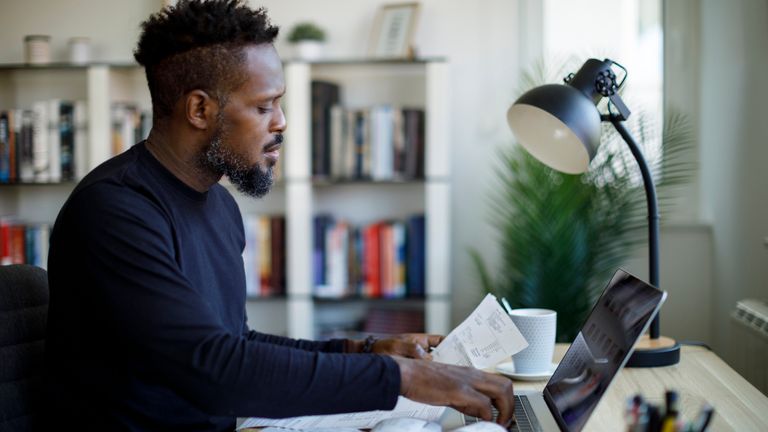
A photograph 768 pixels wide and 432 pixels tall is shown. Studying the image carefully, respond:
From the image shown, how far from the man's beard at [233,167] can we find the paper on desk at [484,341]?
43 cm

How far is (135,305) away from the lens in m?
1.13

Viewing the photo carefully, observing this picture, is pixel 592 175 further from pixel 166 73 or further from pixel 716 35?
pixel 166 73

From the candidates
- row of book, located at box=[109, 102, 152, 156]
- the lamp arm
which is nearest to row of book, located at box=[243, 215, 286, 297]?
row of book, located at box=[109, 102, 152, 156]

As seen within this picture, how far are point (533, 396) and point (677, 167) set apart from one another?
1.98m

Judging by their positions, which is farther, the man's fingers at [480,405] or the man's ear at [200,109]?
the man's ear at [200,109]

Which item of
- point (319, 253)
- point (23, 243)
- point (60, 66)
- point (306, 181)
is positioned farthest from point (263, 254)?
point (60, 66)

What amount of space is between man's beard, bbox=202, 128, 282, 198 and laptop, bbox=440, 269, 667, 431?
514 mm

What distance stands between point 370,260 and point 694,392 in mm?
2016

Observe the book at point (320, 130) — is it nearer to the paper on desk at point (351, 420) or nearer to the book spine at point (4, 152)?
the book spine at point (4, 152)

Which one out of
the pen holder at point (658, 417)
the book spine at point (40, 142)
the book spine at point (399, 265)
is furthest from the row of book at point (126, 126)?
the pen holder at point (658, 417)

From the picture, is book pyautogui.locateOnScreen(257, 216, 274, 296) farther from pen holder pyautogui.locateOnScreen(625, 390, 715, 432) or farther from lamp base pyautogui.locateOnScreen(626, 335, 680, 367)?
pen holder pyautogui.locateOnScreen(625, 390, 715, 432)

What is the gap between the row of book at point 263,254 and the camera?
11.2ft

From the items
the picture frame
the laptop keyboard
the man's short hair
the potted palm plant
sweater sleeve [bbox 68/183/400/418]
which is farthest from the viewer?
the picture frame

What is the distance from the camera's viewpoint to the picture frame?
11.1 ft
